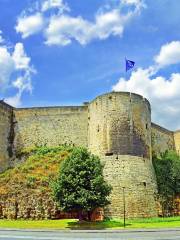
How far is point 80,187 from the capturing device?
117ft

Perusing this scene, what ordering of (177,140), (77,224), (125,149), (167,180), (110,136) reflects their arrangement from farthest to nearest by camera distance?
(177,140)
(167,180)
(110,136)
(125,149)
(77,224)

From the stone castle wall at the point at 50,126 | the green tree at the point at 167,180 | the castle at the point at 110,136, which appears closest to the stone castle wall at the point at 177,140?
the green tree at the point at 167,180

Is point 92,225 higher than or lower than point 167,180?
lower

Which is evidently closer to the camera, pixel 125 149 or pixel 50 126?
pixel 125 149

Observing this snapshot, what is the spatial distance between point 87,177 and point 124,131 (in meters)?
8.36

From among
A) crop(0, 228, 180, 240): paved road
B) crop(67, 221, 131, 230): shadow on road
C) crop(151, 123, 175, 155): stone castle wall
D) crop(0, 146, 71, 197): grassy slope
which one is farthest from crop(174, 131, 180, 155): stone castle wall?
crop(0, 228, 180, 240): paved road

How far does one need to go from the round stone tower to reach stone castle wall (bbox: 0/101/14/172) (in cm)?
1119

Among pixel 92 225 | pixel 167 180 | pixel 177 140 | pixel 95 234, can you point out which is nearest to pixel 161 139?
pixel 177 140

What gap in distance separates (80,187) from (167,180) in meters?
15.0

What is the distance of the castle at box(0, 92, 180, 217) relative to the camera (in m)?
41.8

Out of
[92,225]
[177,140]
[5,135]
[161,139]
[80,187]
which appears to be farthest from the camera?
[177,140]

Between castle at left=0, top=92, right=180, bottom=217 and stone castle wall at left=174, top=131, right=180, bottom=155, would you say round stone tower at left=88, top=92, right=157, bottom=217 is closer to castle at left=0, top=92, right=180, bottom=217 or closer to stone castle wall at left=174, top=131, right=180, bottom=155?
castle at left=0, top=92, right=180, bottom=217

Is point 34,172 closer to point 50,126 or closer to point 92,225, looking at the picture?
point 50,126

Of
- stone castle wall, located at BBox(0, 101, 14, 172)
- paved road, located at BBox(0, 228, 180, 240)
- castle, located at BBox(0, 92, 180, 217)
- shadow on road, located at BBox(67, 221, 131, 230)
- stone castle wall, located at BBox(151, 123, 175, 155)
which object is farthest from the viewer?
stone castle wall, located at BBox(151, 123, 175, 155)
